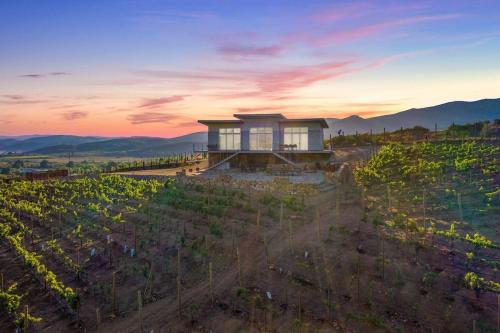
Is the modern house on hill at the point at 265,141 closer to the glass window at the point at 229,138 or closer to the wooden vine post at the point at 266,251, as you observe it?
the glass window at the point at 229,138

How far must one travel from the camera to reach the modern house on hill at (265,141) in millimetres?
39719

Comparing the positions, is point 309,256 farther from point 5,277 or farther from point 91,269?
point 5,277

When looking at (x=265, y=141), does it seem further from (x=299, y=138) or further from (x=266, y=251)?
(x=266, y=251)

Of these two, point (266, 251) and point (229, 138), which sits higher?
point (229, 138)

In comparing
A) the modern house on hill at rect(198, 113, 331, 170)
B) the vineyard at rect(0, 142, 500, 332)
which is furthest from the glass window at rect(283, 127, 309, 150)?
the vineyard at rect(0, 142, 500, 332)

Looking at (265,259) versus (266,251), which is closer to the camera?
(265,259)

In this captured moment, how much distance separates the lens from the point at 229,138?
1634 inches

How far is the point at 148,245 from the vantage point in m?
19.0

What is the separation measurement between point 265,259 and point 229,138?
25857mm

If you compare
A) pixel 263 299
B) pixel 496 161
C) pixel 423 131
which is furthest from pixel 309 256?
pixel 423 131

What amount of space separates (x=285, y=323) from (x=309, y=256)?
4.26m

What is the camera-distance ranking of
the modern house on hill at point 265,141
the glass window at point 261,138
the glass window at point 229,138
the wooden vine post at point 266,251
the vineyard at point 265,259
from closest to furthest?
1. the vineyard at point 265,259
2. the wooden vine post at point 266,251
3. the modern house on hill at point 265,141
4. the glass window at point 261,138
5. the glass window at point 229,138

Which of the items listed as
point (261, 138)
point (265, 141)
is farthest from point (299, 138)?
point (261, 138)

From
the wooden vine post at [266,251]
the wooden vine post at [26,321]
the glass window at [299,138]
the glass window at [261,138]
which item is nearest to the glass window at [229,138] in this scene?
the glass window at [261,138]
